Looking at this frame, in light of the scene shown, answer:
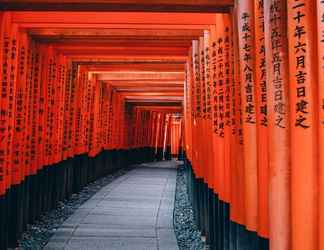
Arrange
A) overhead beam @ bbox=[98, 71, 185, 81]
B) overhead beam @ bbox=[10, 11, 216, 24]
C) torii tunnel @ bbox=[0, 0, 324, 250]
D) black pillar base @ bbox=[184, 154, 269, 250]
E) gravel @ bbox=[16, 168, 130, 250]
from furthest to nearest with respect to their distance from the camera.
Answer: overhead beam @ bbox=[98, 71, 185, 81]
gravel @ bbox=[16, 168, 130, 250]
overhead beam @ bbox=[10, 11, 216, 24]
black pillar base @ bbox=[184, 154, 269, 250]
torii tunnel @ bbox=[0, 0, 324, 250]

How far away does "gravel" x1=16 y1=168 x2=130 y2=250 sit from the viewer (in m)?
7.61

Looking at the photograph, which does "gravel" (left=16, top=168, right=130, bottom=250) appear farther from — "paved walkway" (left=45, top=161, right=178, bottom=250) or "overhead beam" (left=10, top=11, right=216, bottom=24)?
"overhead beam" (left=10, top=11, right=216, bottom=24)

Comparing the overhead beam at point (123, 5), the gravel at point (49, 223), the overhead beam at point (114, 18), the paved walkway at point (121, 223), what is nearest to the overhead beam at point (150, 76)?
the paved walkway at point (121, 223)

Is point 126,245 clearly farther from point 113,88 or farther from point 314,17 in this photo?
point 113,88

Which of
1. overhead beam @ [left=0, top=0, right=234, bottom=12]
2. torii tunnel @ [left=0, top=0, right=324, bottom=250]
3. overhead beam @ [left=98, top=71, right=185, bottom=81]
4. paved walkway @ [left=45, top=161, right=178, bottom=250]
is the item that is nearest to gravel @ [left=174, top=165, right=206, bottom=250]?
paved walkway @ [left=45, top=161, right=178, bottom=250]

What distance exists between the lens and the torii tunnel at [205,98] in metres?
3.00

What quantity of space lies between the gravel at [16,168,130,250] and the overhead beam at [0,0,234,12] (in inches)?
144

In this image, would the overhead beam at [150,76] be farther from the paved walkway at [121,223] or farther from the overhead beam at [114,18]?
the overhead beam at [114,18]

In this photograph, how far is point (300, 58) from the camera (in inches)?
118

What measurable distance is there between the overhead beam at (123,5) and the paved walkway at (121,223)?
3.58 m

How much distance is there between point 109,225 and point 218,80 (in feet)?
Result: 13.6

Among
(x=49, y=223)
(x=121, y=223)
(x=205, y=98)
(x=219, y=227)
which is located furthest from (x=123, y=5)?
(x=49, y=223)

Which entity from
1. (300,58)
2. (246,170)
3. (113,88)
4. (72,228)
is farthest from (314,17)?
(113,88)

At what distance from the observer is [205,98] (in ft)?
25.2
